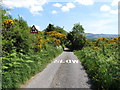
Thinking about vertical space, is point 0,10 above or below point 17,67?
above

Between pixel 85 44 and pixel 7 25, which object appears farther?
pixel 85 44

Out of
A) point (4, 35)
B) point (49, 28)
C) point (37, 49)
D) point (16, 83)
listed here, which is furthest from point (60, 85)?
point (49, 28)

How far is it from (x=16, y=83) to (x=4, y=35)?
3.72m

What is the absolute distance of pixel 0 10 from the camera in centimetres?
770

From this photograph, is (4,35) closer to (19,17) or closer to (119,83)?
(19,17)

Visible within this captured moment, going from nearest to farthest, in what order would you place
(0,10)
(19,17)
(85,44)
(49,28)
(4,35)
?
1. (0,10)
2. (4,35)
3. (19,17)
4. (85,44)
5. (49,28)

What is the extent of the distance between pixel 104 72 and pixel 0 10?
6385 millimetres

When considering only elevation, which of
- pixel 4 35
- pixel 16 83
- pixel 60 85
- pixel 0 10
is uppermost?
pixel 0 10

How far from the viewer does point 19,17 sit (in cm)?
1170

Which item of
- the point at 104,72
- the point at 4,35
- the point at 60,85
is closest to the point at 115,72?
the point at 104,72

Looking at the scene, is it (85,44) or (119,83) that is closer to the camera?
(119,83)

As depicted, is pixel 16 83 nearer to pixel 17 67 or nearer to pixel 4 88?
pixel 4 88

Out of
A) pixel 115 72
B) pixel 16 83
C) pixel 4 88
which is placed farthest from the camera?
pixel 115 72

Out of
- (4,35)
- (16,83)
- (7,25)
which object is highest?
(7,25)
